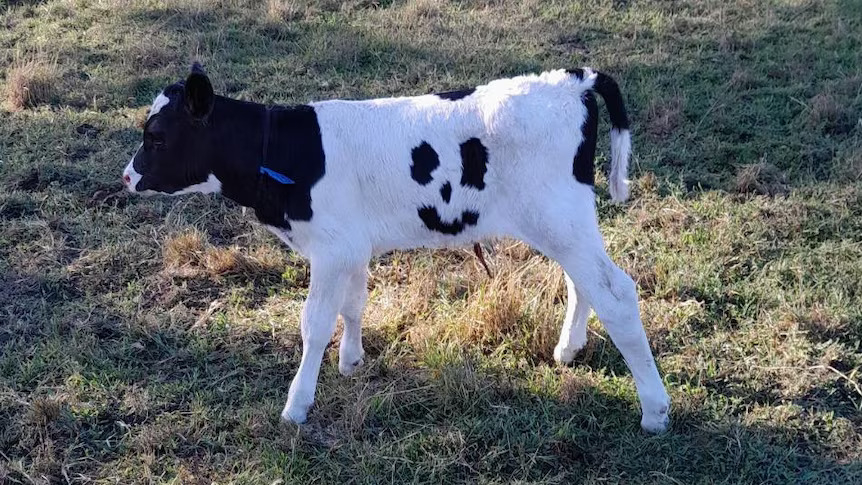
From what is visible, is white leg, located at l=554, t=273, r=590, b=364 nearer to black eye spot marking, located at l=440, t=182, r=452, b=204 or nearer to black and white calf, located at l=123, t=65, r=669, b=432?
black and white calf, located at l=123, t=65, r=669, b=432

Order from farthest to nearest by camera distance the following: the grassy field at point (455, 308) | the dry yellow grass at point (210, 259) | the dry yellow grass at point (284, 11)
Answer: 1. the dry yellow grass at point (284, 11)
2. the dry yellow grass at point (210, 259)
3. the grassy field at point (455, 308)

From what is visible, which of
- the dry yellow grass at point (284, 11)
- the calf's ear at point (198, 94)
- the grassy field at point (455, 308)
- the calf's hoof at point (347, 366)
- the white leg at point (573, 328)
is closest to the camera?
the calf's ear at point (198, 94)

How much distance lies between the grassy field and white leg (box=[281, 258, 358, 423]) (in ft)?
0.37

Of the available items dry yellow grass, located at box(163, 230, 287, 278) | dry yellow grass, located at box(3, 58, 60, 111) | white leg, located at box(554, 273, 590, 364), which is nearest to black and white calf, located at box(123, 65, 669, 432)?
white leg, located at box(554, 273, 590, 364)

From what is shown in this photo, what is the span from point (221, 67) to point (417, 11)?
2.32 meters

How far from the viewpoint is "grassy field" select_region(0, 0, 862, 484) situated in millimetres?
3865

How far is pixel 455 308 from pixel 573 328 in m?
0.78

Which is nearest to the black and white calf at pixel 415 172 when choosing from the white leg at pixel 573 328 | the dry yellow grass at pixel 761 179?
the white leg at pixel 573 328

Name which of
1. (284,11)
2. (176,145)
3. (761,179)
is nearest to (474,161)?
(176,145)

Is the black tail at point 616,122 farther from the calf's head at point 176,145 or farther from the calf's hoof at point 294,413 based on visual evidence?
the calf's hoof at point 294,413

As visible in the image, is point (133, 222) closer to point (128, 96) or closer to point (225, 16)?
point (128, 96)

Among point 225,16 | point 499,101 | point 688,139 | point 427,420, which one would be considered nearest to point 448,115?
point 499,101

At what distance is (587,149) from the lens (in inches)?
144

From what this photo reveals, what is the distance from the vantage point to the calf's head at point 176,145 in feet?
12.2
